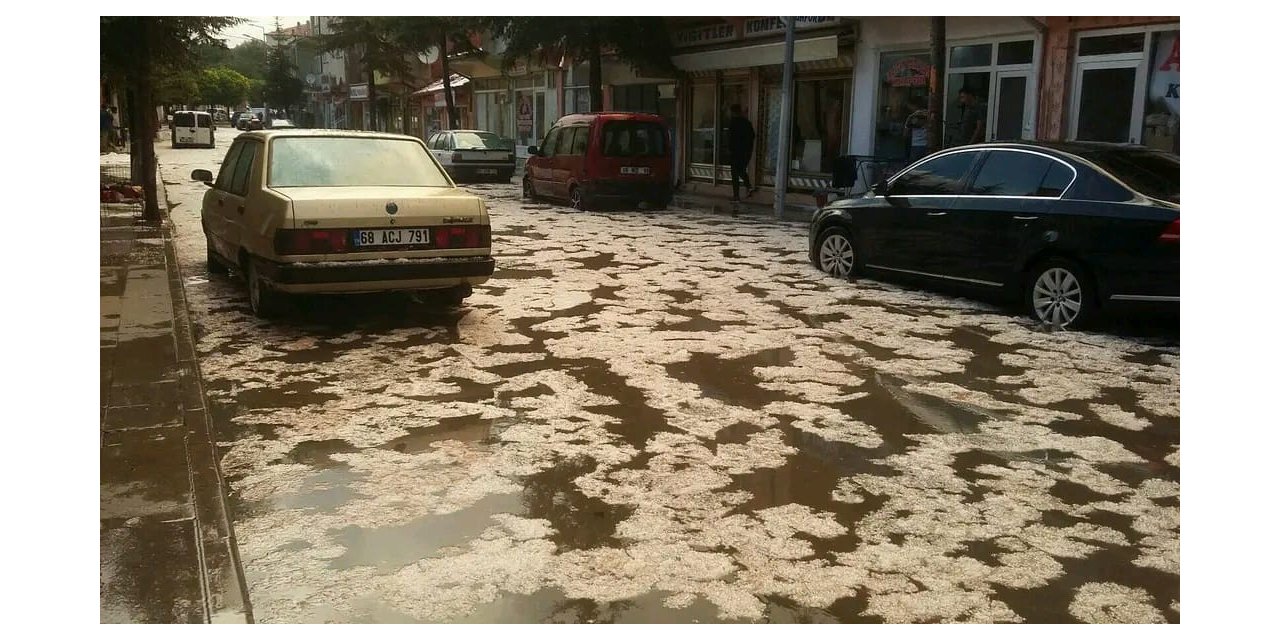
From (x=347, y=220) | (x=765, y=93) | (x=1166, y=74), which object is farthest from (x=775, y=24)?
(x=347, y=220)

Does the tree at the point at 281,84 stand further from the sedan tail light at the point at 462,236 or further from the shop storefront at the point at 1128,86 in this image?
the sedan tail light at the point at 462,236

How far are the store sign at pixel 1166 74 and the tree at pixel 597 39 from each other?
40.8 feet

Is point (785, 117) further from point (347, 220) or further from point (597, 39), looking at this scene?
point (347, 220)

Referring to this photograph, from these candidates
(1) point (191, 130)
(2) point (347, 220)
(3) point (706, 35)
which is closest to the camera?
(2) point (347, 220)

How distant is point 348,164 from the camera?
811cm

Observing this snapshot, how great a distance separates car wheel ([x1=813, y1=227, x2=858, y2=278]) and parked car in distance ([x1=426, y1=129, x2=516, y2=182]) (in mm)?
18039

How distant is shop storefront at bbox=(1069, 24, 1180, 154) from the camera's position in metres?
13.9

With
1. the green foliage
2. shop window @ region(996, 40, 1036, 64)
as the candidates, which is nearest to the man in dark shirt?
shop window @ region(996, 40, 1036, 64)

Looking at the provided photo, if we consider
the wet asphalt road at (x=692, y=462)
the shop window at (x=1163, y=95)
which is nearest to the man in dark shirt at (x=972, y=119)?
the shop window at (x=1163, y=95)

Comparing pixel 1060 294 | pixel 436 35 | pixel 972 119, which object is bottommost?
pixel 1060 294

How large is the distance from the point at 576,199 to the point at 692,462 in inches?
579

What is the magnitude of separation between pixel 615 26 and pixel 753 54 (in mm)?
3677

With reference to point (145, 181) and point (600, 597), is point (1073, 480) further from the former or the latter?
point (145, 181)

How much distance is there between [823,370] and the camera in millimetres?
6828
